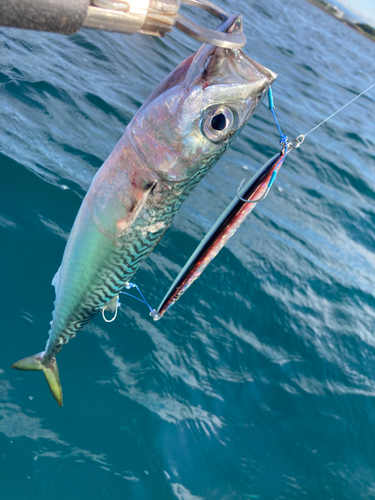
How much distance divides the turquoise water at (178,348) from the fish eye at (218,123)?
239 cm

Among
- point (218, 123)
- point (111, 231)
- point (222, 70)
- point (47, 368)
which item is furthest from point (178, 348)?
point (222, 70)

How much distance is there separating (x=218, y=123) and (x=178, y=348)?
101 inches

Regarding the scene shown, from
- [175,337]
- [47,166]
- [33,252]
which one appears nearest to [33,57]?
[47,166]

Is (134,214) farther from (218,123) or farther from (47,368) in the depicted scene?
(47,368)

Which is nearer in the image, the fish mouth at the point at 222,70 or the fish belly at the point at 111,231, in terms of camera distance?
the fish mouth at the point at 222,70

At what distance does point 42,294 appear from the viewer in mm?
3439

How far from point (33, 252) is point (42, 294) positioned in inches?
16.5

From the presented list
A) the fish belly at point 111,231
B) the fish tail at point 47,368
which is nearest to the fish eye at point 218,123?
the fish belly at point 111,231

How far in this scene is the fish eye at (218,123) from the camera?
1.58 meters

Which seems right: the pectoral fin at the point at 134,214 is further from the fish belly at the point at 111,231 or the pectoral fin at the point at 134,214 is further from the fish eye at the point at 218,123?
the fish eye at the point at 218,123

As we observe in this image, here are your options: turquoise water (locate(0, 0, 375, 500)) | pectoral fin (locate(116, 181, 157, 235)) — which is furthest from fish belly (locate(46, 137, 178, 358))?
turquoise water (locate(0, 0, 375, 500))

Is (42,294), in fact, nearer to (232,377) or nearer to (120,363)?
(120,363)

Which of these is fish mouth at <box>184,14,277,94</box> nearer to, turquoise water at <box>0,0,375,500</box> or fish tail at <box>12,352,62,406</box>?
fish tail at <box>12,352,62,406</box>

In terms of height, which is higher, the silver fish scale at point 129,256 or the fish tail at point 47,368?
the silver fish scale at point 129,256
